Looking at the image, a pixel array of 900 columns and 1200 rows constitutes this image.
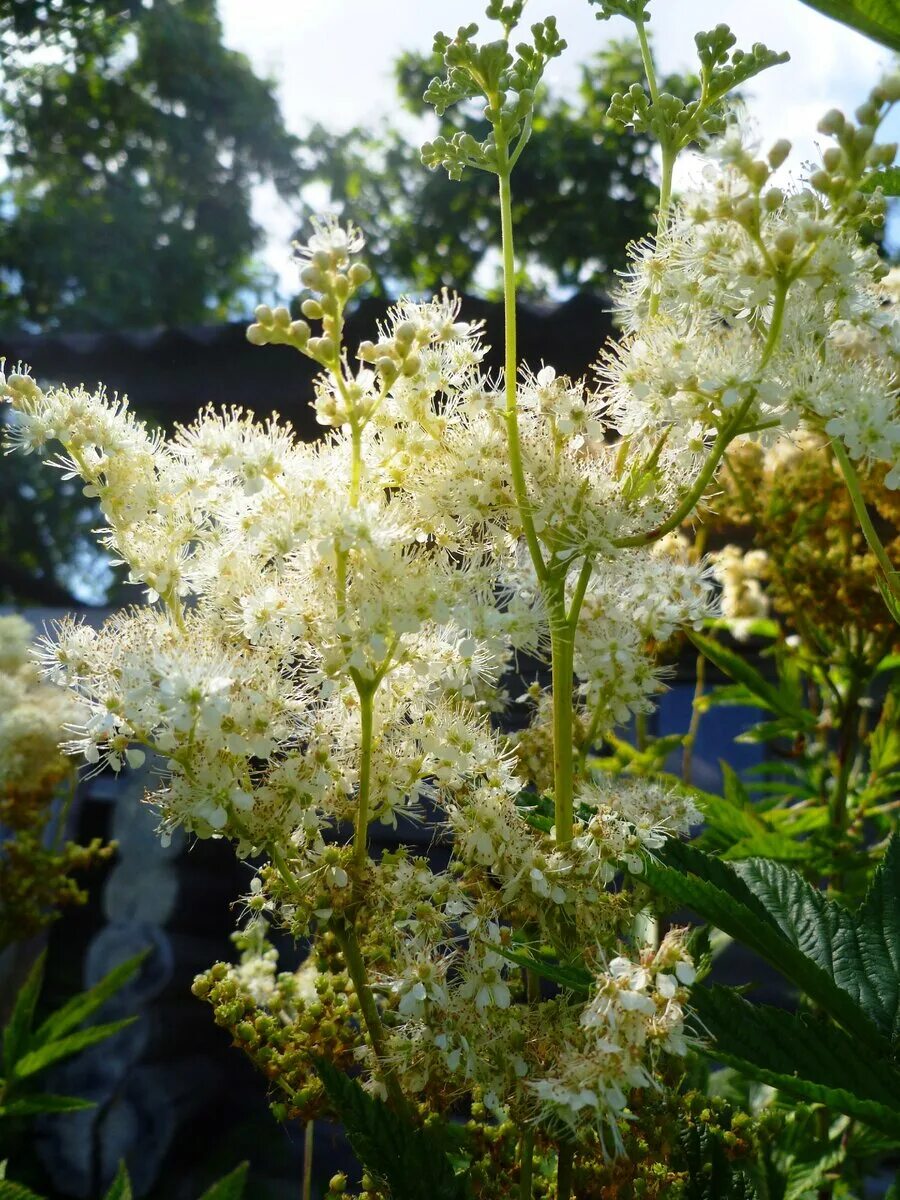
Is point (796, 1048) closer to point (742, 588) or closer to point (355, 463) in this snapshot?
point (355, 463)

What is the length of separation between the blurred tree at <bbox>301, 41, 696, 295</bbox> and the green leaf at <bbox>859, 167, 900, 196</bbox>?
26.0 feet

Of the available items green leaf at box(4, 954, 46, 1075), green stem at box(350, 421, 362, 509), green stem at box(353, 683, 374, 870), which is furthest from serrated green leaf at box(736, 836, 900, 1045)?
Answer: green leaf at box(4, 954, 46, 1075)

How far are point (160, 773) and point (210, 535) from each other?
0.18 m

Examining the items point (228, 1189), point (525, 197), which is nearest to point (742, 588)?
point (228, 1189)

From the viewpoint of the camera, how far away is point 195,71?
9578 mm

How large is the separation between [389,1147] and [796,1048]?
266mm

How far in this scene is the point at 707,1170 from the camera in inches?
31.9

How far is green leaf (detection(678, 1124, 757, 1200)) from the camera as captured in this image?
80cm

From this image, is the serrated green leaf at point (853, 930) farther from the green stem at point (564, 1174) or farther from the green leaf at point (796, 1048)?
the green stem at point (564, 1174)

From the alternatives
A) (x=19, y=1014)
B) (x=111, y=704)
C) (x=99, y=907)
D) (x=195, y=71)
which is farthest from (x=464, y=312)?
(x=195, y=71)

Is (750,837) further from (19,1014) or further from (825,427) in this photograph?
(19,1014)

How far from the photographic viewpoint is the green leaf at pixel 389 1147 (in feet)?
2.19

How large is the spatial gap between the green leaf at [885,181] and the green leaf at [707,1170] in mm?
678

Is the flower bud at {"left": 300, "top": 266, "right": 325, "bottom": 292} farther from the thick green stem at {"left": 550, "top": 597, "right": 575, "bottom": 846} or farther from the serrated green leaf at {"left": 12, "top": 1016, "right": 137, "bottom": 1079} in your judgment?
the serrated green leaf at {"left": 12, "top": 1016, "right": 137, "bottom": 1079}
